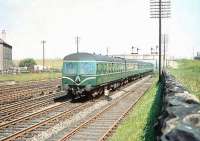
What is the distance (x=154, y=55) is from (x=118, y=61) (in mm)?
85569

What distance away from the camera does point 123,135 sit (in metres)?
15.1

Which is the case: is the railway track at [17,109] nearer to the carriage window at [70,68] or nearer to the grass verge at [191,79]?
the carriage window at [70,68]

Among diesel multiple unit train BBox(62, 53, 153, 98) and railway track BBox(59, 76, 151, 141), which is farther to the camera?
diesel multiple unit train BBox(62, 53, 153, 98)

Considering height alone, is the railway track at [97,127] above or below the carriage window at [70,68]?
below

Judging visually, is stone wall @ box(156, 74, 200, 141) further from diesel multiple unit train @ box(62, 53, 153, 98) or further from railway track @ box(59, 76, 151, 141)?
diesel multiple unit train @ box(62, 53, 153, 98)

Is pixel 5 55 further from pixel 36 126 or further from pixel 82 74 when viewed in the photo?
pixel 36 126

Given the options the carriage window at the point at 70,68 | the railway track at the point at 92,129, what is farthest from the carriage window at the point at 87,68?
the railway track at the point at 92,129

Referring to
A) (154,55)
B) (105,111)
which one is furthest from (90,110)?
(154,55)

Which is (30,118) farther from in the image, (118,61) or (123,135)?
(118,61)

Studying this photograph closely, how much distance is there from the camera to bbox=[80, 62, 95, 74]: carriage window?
1068 inches

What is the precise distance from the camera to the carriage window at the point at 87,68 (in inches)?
1068

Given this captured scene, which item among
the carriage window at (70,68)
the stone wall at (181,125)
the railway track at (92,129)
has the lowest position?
the railway track at (92,129)

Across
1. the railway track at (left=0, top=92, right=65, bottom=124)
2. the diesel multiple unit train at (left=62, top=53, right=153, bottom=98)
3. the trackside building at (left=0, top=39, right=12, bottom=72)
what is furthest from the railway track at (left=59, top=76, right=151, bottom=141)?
the trackside building at (left=0, top=39, right=12, bottom=72)

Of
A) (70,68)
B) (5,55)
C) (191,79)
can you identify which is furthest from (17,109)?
(5,55)
